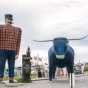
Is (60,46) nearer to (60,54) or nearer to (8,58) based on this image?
(60,54)

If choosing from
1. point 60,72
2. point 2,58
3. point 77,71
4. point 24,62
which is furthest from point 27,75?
point 77,71

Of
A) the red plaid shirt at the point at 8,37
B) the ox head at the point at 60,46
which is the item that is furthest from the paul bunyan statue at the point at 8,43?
the ox head at the point at 60,46

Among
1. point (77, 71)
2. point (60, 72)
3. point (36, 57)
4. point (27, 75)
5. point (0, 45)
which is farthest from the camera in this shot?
point (77, 71)

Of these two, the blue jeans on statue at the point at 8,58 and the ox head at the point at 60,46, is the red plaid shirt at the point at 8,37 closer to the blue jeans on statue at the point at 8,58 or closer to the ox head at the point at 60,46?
the blue jeans on statue at the point at 8,58

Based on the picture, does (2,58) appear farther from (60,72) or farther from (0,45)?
(60,72)

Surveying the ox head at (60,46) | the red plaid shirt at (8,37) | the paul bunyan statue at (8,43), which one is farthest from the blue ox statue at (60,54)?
the red plaid shirt at (8,37)

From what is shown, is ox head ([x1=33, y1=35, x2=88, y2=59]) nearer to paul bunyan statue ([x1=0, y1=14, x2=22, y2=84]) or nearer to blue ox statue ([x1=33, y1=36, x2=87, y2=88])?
blue ox statue ([x1=33, y1=36, x2=87, y2=88])

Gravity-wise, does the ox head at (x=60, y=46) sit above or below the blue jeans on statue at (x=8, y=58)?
above

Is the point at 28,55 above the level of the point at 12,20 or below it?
below

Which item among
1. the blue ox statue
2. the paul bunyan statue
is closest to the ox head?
the blue ox statue

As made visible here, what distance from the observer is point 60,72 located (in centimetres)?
2331

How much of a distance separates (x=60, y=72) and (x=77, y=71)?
24.0 ft

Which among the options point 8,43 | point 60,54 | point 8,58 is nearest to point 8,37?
point 8,43

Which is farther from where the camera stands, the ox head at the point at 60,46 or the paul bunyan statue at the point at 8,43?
the ox head at the point at 60,46
